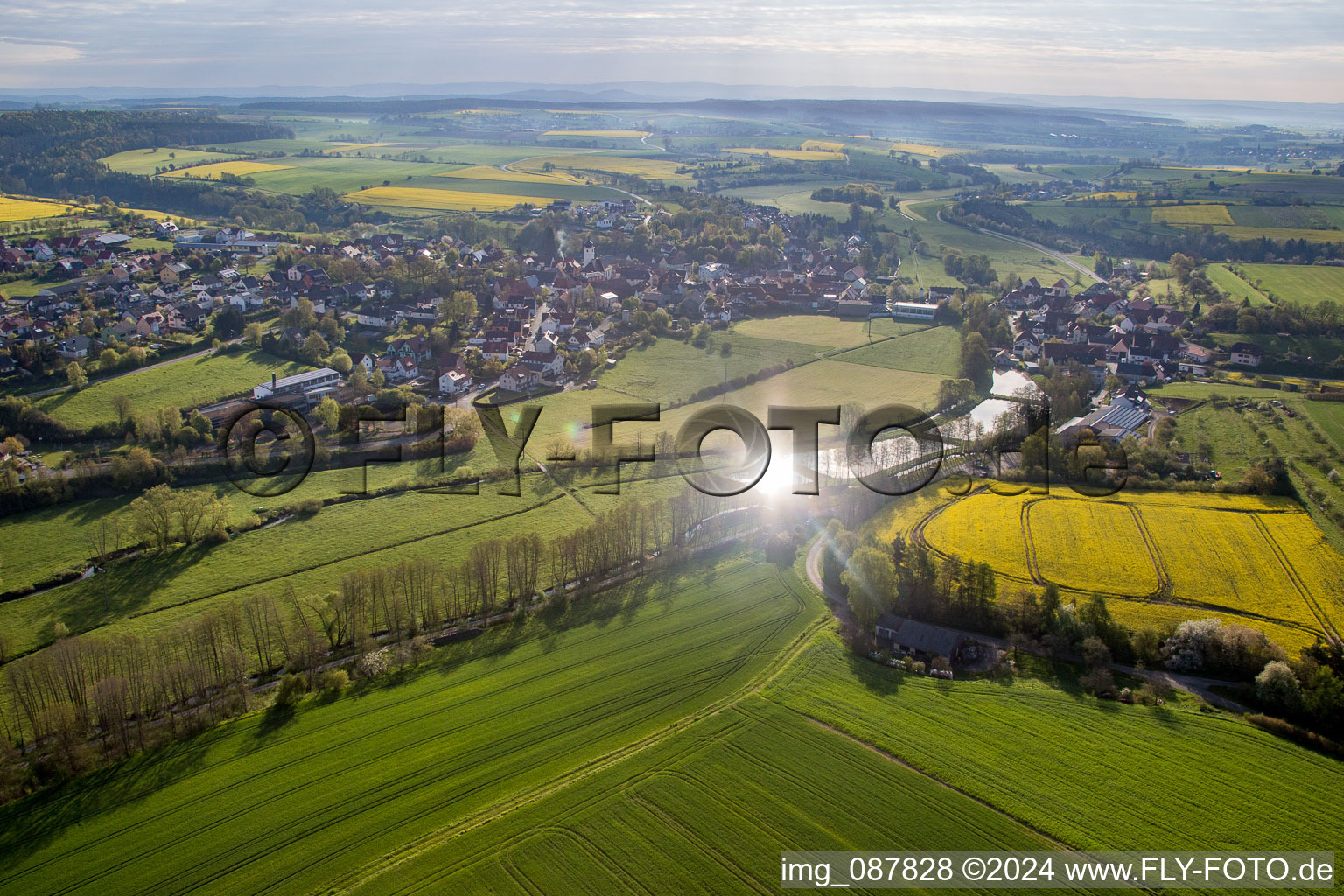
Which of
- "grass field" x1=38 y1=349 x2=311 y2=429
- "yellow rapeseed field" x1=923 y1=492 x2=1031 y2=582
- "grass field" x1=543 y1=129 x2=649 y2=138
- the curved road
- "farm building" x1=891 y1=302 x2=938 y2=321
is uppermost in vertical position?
"grass field" x1=543 y1=129 x2=649 y2=138

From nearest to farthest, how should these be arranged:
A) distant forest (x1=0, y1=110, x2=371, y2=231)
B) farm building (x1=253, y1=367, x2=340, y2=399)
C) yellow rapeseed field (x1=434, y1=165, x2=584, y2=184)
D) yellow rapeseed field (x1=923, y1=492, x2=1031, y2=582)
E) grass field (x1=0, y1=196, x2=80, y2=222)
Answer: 1. yellow rapeseed field (x1=923, y1=492, x2=1031, y2=582)
2. farm building (x1=253, y1=367, x2=340, y2=399)
3. grass field (x1=0, y1=196, x2=80, y2=222)
4. distant forest (x1=0, y1=110, x2=371, y2=231)
5. yellow rapeseed field (x1=434, y1=165, x2=584, y2=184)

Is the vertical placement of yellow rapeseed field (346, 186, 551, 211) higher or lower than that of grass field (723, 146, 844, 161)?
lower

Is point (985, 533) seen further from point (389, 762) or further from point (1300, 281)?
point (1300, 281)

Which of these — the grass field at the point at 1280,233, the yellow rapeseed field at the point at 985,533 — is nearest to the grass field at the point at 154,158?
the yellow rapeseed field at the point at 985,533

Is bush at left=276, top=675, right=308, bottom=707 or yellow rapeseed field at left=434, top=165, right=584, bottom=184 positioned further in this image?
yellow rapeseed field at left=434, top=165, right=584, bottom=184

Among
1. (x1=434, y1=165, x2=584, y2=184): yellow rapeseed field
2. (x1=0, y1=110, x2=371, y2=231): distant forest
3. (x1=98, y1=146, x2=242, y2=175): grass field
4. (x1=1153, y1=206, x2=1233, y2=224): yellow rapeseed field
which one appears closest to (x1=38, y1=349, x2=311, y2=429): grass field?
(x1=0, y1=110, x2=371, y2=231): distant forest

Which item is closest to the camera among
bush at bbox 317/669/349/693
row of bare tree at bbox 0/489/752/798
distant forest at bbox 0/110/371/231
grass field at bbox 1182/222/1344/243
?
row of bare tree at bbox 0/489/752/798

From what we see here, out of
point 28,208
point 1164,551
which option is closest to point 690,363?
point 1164,551

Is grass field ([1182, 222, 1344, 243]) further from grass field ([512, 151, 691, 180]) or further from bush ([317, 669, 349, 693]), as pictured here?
bush ([317, 669, 349, 693])
